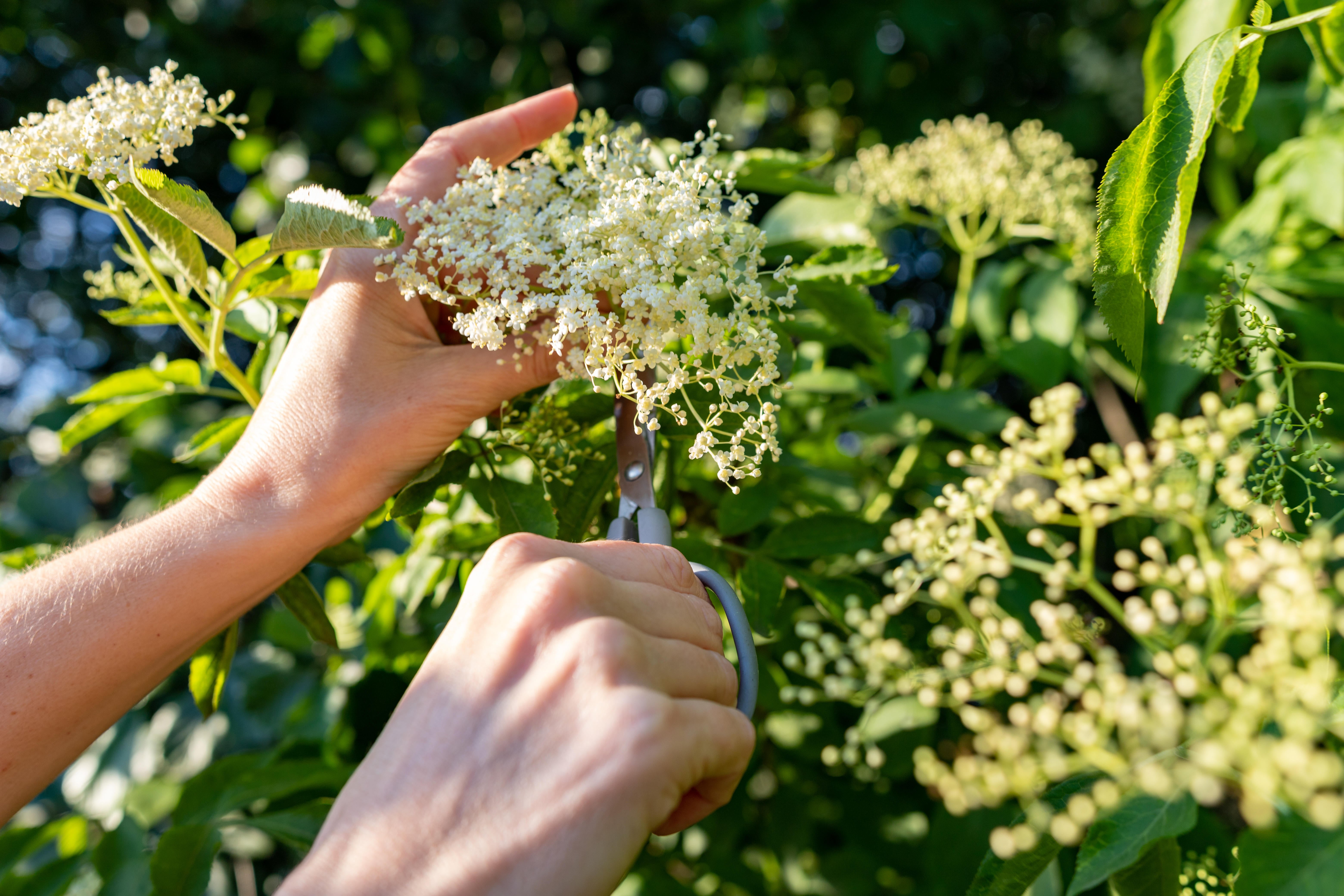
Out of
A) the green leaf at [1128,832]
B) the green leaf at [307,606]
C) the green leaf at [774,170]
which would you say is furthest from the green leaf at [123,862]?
the green leaf at [774,170]

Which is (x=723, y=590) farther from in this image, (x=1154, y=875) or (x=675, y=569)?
(x=1154, y=875)

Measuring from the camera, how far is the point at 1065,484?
35.0 inches

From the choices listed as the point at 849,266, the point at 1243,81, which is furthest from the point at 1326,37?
the point at 849,266

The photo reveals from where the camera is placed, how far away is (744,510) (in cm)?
128

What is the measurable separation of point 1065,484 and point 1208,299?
1.13ft

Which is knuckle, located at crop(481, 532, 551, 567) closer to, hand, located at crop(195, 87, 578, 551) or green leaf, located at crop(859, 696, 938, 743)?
hand, located at crop(195, 87, 578, 551)

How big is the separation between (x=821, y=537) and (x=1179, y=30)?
0.95m

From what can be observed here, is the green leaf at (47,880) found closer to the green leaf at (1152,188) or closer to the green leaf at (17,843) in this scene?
the green leaf at (17,843)

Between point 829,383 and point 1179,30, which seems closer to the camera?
point 1179,30

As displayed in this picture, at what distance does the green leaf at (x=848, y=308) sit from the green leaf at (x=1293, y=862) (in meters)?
0.78

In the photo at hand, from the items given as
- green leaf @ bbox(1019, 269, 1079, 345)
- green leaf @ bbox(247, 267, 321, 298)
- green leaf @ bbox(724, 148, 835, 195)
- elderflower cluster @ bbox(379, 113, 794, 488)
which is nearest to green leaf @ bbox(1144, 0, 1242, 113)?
green leaf @ bbox(1019, 269, 1079, 345)

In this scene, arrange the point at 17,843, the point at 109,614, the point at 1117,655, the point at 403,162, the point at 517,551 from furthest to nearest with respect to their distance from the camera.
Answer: the point at 403,162, the point at 17,843, the point at 109,614, the point at 1117,655, the point at 517,551

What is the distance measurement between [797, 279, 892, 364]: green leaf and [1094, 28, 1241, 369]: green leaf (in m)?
0.36

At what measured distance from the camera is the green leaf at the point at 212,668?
1.28 meters
